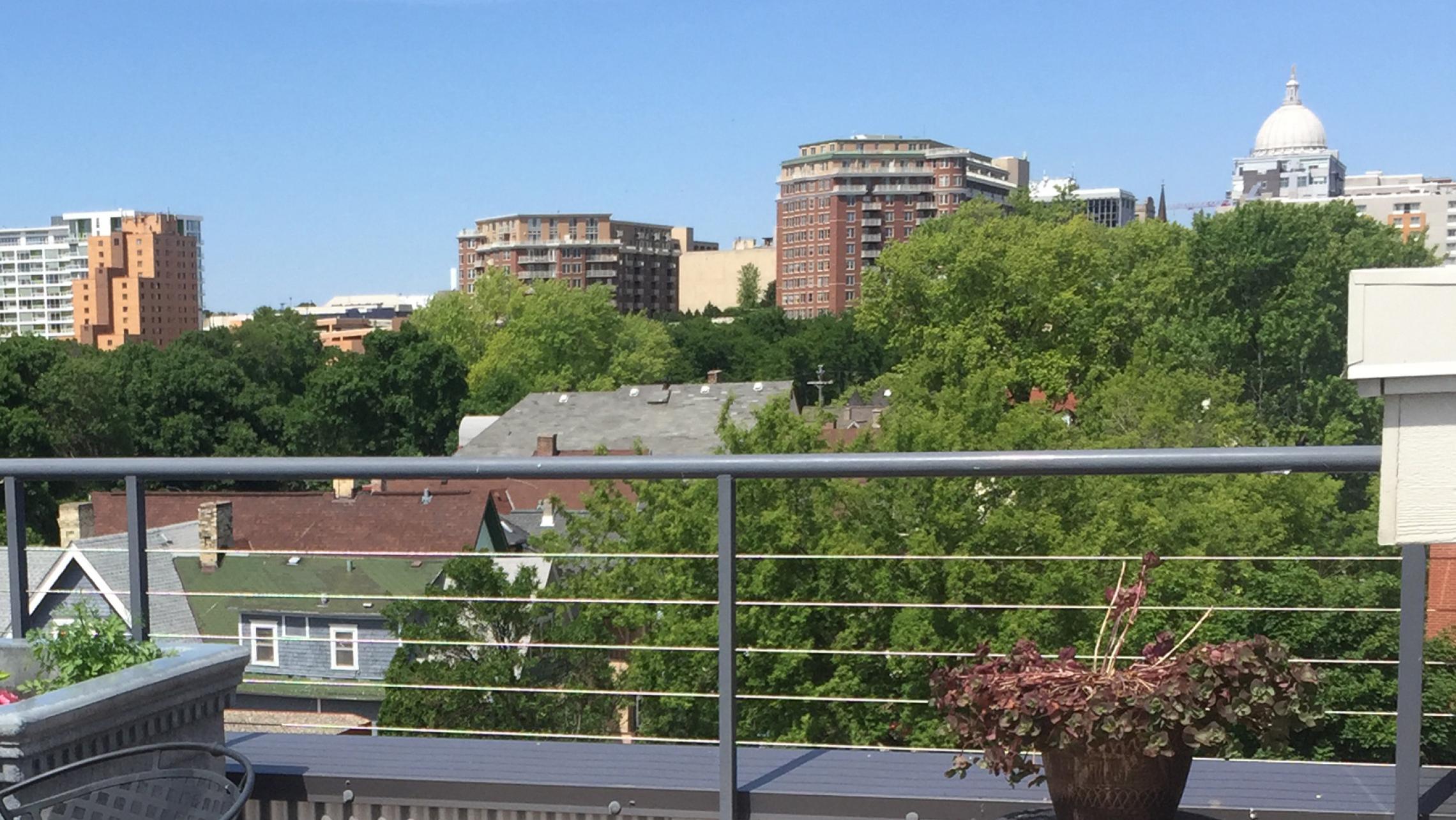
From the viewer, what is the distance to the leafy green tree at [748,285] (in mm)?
156500

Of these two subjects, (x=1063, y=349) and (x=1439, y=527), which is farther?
(x=1063, y=349)

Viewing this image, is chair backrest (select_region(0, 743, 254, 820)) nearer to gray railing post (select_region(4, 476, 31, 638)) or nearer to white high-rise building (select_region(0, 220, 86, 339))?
gray railing post (select_region(4, 476, 31, 638))

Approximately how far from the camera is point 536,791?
141 inches

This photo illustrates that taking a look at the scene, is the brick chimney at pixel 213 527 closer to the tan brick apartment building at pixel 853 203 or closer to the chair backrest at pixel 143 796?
the chair backrest at pixel 143 796

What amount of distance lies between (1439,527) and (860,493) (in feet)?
89.3

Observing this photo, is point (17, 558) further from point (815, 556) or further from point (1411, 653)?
point (1411, 653)

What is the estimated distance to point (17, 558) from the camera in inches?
152

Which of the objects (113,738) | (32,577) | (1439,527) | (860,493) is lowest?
(32,577)

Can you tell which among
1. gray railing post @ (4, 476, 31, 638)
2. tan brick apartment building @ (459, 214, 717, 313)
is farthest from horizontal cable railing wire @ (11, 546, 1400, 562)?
tan brick apartment building @ (459, 214, 717, 313)

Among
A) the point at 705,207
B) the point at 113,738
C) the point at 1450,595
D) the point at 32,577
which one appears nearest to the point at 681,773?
the point at 113,738

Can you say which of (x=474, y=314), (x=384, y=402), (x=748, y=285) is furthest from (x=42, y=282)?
(x=384, y=402)

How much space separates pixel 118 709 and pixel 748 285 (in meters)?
155

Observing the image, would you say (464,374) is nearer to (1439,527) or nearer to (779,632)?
(779,632)

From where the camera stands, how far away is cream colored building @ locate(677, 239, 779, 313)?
16775cm
